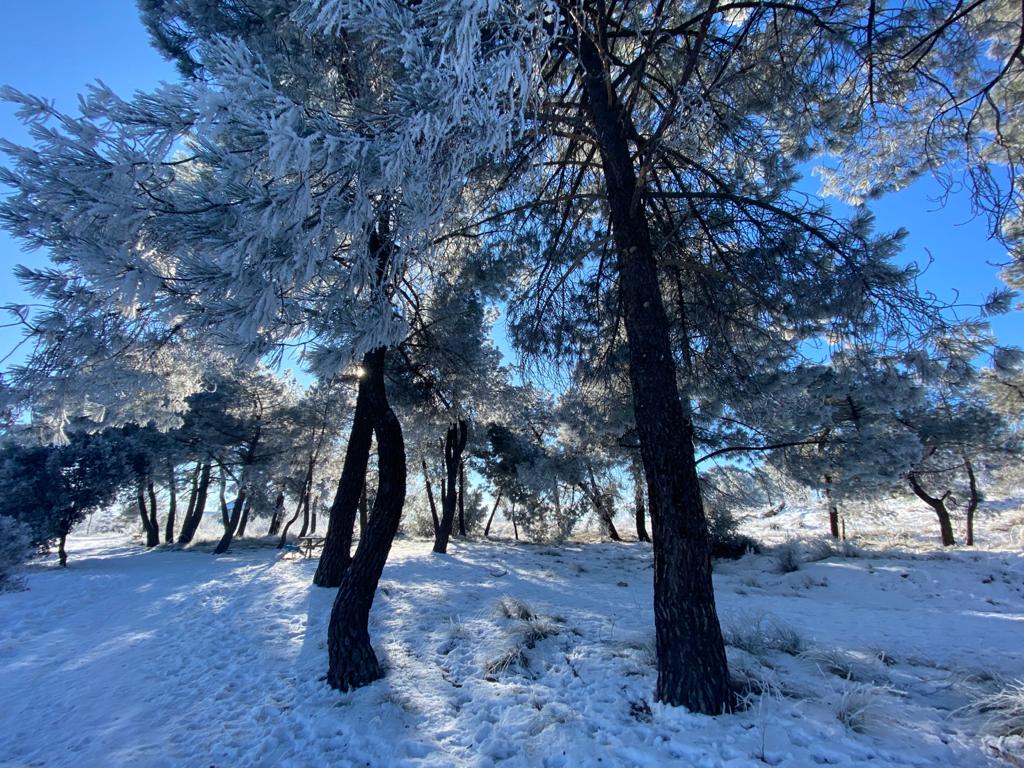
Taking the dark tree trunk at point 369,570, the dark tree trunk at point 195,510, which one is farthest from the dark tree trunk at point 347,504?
the dark tree trunk at point 195,510

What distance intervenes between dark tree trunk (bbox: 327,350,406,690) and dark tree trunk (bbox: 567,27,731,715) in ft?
8.49

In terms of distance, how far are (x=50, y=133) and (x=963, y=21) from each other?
608cm

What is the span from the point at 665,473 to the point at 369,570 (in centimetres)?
310

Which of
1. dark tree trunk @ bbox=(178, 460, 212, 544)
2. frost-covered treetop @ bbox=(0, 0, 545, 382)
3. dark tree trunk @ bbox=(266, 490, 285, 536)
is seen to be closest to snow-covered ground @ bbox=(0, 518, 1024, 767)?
frost-covered treetop @ bbox=(0, 0, 545, 382)

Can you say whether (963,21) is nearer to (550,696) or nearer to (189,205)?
(189,205)

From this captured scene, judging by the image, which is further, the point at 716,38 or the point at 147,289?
the point at 716,38

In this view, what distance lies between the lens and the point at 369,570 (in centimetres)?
454

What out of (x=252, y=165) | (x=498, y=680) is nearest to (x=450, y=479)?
(x=498, y=680)

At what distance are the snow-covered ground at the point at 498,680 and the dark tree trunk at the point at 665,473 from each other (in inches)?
9.4

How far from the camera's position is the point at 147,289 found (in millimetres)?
2270

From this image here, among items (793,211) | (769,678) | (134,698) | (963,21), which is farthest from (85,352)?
(963,21)

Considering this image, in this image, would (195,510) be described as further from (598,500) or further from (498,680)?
(498,680)

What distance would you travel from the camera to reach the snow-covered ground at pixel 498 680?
2.81 meters

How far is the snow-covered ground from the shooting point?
2.81 meters
